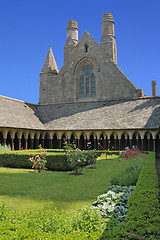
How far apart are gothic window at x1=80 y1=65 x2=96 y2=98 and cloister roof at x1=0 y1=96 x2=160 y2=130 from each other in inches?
189

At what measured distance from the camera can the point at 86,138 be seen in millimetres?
28250

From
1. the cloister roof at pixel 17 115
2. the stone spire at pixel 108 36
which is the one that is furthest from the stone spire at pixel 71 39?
the cloister roof at pixel 17 115

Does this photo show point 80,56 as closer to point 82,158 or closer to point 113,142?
point 113,142

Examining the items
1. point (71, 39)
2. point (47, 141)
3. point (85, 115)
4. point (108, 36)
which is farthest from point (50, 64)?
point (47, 141)

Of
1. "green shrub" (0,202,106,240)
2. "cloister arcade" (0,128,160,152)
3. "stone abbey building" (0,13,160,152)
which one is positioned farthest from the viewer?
"stone abbey building" (0,13,160,152)

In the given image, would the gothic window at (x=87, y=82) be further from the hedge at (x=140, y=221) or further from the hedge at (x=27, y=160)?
the hedge at (x=140, y=221)

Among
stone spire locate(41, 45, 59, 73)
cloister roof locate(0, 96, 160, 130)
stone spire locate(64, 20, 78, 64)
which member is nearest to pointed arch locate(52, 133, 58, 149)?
cloister roof locate(0, 96, 160, 130)

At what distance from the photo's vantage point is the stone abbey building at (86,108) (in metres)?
26.0

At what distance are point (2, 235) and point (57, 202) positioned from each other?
3.23m

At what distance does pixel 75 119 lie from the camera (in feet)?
96.8

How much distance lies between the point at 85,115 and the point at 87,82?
9058 millimetres

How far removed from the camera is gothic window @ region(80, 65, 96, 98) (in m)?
36.8

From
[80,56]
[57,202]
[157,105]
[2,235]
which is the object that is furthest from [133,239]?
[80,56]

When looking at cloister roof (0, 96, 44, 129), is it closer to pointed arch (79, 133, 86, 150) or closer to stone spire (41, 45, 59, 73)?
pointed arch (79, 133, 86, 150)
